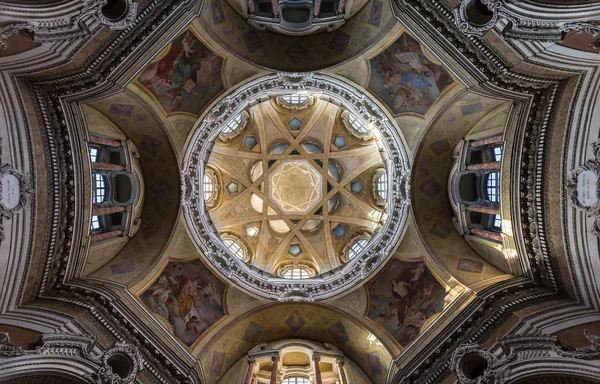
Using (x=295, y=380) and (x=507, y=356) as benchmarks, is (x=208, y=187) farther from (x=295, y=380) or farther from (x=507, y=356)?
(x=507, y=356)

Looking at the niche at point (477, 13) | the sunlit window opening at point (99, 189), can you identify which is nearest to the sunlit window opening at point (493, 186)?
the niche at point (477, 13)

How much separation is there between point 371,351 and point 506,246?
789 centimetres

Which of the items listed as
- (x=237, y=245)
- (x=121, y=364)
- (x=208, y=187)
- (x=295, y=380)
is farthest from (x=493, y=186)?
(x=208, y=187)

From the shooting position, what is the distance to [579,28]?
1234 cm

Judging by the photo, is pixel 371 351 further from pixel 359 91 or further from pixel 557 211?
pixel 359 91

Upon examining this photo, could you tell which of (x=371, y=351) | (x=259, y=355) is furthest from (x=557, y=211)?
(x=259, y=355)

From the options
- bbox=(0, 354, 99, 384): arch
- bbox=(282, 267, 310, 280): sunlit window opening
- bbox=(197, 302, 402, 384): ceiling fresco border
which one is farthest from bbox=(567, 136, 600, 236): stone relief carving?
bbox=(282, 267, 310, 280): sunlit window opening

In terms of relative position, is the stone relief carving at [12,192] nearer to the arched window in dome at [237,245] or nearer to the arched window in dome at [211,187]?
the arched window in dome at [211,187]

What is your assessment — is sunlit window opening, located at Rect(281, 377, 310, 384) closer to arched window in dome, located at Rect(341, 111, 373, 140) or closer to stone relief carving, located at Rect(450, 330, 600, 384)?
stone relief carving, located at Rect(450, 330, 600, 384)

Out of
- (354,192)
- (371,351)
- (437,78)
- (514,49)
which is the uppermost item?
(354,192)

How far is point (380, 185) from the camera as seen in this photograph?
29562 mm

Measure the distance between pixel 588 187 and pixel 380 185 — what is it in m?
15.9

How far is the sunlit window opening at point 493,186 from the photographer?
19.1 m

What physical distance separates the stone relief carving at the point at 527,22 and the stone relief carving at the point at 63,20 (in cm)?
1024
